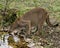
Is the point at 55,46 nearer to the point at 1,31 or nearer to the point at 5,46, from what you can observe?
the point at 5,46

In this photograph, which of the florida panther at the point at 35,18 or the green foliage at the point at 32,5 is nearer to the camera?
the florida panther at the point at 35,18

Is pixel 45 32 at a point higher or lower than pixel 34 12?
lower

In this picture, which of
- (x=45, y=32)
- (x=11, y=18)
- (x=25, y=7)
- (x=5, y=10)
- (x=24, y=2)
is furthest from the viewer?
(x=24, y=2)

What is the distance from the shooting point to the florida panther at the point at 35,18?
8.45 meters

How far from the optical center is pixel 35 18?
8.73 m

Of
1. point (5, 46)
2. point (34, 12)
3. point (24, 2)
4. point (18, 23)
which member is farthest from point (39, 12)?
point (24, 2)

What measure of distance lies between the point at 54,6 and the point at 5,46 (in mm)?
4137

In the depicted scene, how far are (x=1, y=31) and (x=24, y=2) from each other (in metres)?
3.48

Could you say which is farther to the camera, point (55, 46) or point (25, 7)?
point (25, 7)

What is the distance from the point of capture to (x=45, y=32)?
834 cm

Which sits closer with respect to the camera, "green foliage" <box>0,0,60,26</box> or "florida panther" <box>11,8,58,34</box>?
"florida panther" <box>11,8,58,34</box>

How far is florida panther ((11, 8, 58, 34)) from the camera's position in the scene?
27.7 feet

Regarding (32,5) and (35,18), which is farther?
(32,5)

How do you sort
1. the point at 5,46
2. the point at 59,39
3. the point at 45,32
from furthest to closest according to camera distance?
1. the point at 45,32
2. the point at 59,39
3. the point at 5,46
